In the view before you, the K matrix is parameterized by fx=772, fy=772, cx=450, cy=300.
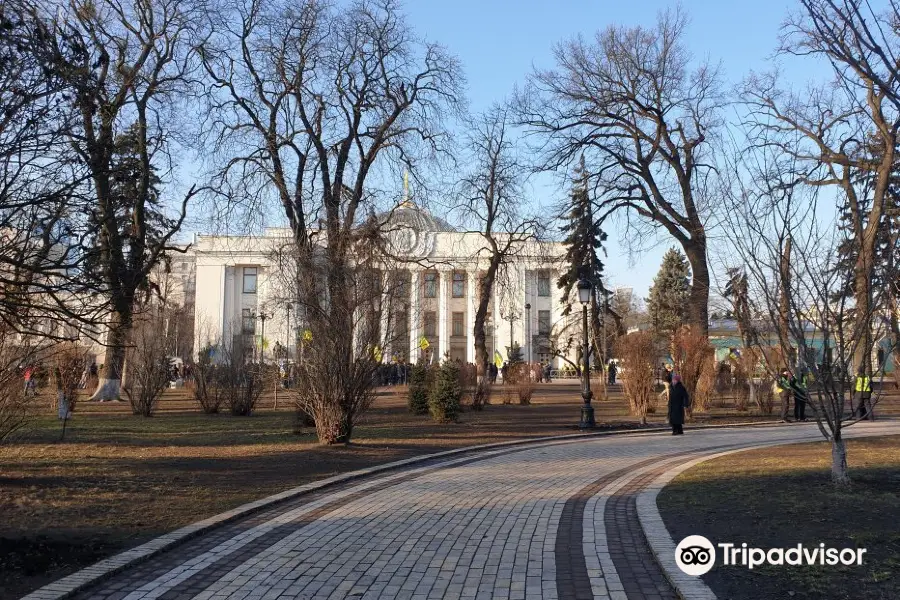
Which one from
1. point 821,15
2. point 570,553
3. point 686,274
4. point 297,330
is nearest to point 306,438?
point 297,330

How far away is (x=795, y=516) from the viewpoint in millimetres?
7820

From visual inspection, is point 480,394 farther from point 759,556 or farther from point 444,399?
point 759,556

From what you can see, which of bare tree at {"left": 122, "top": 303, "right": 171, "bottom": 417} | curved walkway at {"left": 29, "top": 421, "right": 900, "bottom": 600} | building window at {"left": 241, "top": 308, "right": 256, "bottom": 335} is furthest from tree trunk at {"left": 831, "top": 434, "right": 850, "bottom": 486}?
building window at {"left": 241, "top": 308, "right": 256, "bottom": 335}

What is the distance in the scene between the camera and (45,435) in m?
16.8

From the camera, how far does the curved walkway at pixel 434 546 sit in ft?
19.6

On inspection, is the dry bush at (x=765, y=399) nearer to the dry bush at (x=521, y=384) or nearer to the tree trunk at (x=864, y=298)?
the dry bush at (x=521, y=384)

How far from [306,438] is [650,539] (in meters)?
11.6

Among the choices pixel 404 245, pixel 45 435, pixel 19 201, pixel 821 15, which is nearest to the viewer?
pixel 19 201

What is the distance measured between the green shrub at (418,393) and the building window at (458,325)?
47.2m

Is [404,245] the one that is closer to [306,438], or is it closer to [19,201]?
[306,438]

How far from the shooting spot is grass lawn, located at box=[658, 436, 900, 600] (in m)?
5.75

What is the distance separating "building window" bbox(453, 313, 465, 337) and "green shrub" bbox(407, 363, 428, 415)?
47.2 metres

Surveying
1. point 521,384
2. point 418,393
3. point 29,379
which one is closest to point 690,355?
point 521,384

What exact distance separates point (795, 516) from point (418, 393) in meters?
18.0
